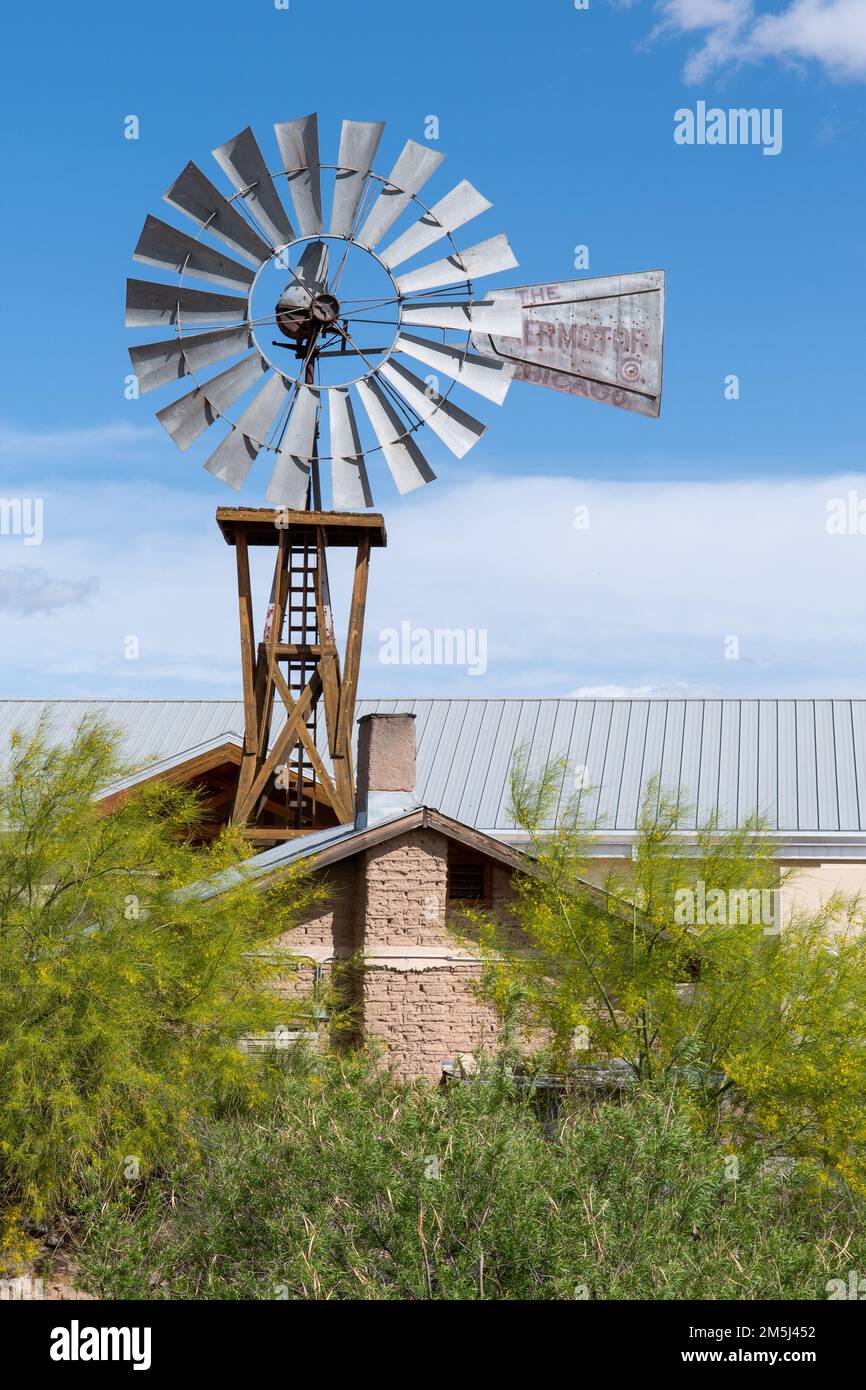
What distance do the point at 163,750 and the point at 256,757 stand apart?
12237 mm

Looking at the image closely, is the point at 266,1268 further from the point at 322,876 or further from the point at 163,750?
the point at 163,750

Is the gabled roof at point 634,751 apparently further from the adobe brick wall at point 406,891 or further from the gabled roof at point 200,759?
the adobe brick wall at point 406,891

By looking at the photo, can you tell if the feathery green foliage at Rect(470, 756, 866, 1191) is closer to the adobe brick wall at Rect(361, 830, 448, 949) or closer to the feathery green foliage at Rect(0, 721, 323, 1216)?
the adobe brick wall at Rect(361, 830, 448, 949)

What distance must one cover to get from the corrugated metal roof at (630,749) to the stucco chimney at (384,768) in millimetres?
9140

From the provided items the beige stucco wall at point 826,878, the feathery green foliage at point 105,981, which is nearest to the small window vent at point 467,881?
the feathery green foliage at point 105,981

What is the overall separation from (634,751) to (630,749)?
0.14m

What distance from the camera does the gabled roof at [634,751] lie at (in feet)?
96.7

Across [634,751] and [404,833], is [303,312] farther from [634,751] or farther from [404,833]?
[634,751]

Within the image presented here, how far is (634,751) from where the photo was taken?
1257 inches

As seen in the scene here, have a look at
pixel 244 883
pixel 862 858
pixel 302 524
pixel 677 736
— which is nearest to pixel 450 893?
pixel 244 883

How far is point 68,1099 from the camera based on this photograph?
45.1 feet

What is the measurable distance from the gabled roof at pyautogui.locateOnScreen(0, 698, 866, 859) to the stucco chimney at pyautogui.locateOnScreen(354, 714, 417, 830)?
8.34 metres

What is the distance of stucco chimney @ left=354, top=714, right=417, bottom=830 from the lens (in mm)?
19684

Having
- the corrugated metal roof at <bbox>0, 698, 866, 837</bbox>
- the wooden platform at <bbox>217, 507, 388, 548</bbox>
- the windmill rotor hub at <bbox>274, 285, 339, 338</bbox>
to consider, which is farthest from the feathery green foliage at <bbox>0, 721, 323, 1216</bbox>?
the corrugated metal roof at <bbox>0, 698, 866, 837</bbox>
